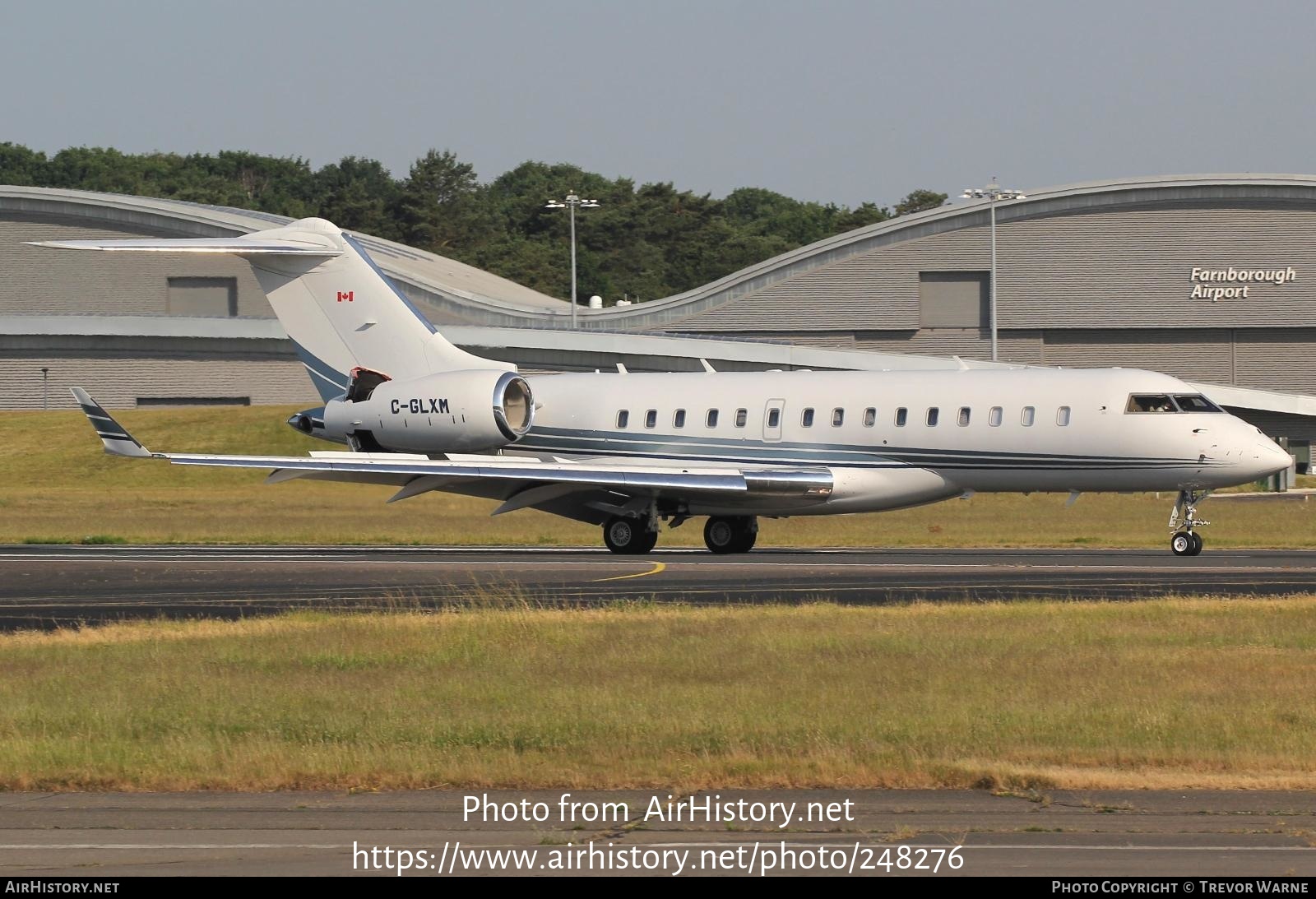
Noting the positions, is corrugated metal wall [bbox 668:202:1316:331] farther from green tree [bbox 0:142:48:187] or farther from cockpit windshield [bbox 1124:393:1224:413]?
green tree [bbox 0:142:48:187]

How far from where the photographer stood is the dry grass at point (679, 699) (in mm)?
12234

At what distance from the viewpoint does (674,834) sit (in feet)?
32.8

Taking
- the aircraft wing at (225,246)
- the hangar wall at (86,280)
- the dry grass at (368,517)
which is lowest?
the dry grass at (368,517)

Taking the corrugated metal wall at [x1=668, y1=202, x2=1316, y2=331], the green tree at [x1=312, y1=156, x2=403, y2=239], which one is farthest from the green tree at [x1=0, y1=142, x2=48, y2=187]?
the corrugated metal wall at [x1=668, y1=202, x2=1316, y2=331]

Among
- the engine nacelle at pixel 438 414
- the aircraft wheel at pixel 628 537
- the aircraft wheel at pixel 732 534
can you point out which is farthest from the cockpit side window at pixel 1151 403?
the engine nacelle at pixel 438 414

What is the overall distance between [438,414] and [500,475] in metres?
2.96

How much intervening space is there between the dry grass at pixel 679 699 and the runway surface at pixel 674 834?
52cm

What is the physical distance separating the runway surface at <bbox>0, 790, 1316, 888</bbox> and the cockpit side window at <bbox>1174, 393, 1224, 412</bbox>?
2023cm

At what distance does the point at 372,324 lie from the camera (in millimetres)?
35688

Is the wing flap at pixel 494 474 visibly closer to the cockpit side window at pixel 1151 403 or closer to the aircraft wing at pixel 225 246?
the aircraft wing at pixel 225 246

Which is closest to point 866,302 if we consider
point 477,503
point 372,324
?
point 477,503

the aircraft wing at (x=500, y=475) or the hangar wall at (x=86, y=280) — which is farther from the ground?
the hangar wall at (x=86, y=280)

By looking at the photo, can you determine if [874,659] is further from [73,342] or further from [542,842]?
[73,342]

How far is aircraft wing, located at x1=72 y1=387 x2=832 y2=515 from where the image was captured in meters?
31.1
